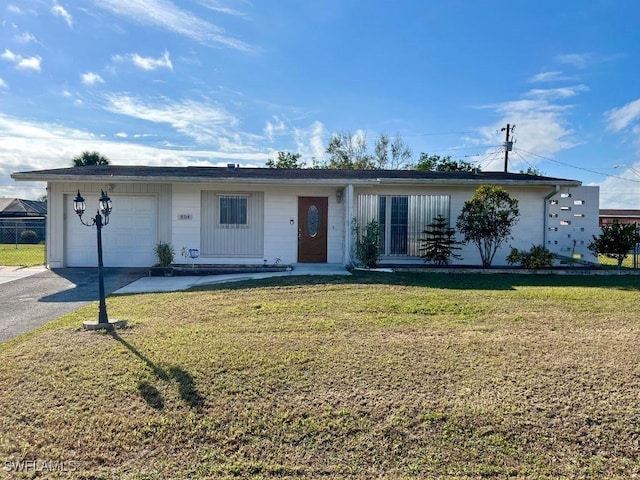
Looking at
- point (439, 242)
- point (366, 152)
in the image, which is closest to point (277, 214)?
point (439, 242)

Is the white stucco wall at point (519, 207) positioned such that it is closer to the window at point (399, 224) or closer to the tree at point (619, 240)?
the window at point (399, 224)

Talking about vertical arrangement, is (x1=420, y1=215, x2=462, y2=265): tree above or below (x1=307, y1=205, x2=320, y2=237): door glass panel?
below

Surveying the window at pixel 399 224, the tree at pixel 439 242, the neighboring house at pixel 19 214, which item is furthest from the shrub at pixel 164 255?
the neighboring house at pixel 19 214

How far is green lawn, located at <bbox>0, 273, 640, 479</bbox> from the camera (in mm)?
2639

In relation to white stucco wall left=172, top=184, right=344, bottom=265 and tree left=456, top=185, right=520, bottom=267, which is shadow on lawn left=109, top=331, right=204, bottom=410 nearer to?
white stucco wall left=172, top=184, right=344, bottom=265

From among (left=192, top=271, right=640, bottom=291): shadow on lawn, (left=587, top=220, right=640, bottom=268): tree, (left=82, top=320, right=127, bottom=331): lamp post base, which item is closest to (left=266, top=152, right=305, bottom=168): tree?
(left=192, top=271, right=640, bottom=291): shadow on lawn

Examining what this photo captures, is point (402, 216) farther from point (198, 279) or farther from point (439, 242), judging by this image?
point (198, 279)

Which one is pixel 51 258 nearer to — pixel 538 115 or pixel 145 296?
pixel 145 296

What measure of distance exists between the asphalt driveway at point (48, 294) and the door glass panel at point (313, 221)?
4.63m

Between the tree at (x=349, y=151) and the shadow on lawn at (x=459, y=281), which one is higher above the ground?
the tree at (x=349, y=151)

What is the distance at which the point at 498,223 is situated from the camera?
1027 cm

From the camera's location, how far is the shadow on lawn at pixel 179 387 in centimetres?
323

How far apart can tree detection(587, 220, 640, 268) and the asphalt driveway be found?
1260 centimetres

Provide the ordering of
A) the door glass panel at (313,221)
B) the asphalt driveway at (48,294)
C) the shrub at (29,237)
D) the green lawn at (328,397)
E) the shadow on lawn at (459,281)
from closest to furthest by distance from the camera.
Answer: the green lawn at (328,397), the asphalt driveway at (48,294), the shadow on lawn at (459,281), the door glass panel at (313,221), the shrub at (29,237)
